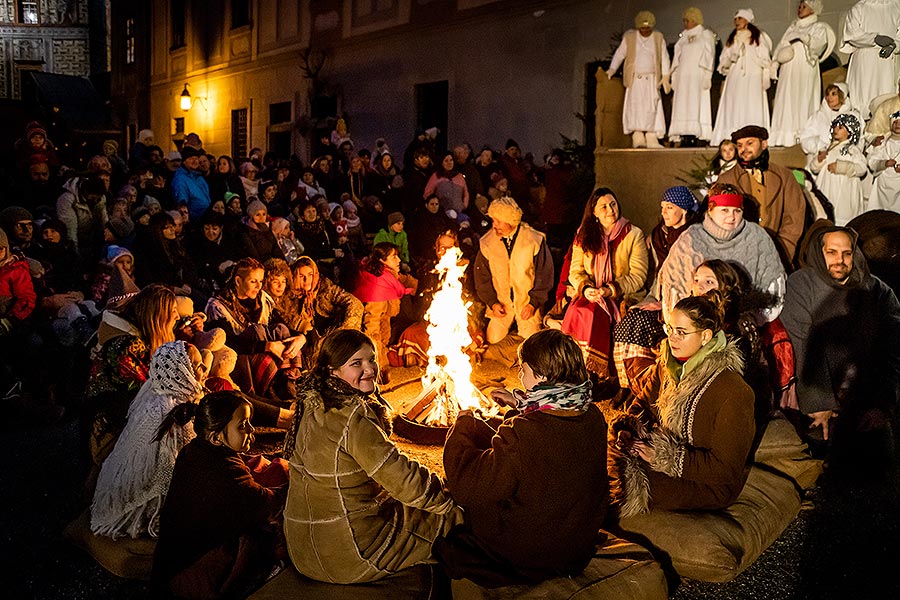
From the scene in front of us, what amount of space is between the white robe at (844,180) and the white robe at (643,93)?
8.65 ft

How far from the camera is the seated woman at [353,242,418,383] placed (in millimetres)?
8234

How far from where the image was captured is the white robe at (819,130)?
9305 millimetres

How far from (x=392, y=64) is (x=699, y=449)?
16.2m

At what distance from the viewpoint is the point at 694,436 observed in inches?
173

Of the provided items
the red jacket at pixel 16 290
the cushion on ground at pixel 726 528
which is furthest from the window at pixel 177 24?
the cushion on ground at pixel 726 528

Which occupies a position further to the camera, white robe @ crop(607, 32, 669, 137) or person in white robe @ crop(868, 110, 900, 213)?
white robe @ crop(607, 32, 669, 137)

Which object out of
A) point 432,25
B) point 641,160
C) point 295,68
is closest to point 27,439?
point 641,160

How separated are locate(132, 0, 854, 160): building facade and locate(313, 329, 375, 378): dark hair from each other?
970cm

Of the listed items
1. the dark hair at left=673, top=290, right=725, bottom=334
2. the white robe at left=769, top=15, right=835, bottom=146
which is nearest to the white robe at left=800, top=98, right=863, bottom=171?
the white robe at left=769, top=15, right=835, bottom=146

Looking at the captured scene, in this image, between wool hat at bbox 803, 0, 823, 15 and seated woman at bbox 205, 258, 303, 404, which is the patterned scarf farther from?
wool hat at bbox 803, 0, 823, 15

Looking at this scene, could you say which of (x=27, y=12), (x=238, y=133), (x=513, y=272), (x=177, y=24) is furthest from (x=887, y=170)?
(x=27, y=12)

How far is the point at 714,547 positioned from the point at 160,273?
268 inches

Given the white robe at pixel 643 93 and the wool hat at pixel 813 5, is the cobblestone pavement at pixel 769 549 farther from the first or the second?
the white robe at pixel 643 93

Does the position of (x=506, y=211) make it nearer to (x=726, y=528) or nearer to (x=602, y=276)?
(x=602, y=276)
